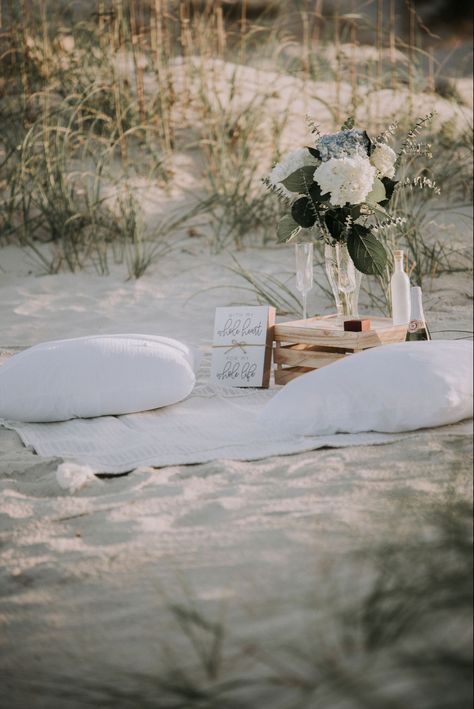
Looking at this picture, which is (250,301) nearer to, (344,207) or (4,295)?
(4,295)

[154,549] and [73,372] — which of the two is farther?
[73,372]

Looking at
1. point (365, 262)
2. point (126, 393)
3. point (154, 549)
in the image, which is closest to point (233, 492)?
point (154, 549)

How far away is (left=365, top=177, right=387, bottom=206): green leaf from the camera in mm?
2828

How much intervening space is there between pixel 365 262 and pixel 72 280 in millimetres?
2054

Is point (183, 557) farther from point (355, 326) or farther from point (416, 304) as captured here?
point (416, 304)

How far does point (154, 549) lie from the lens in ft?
4.87

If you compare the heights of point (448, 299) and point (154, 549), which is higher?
point (154, 549)

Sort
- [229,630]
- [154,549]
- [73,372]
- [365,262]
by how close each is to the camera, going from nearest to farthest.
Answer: [229,630] → [154,549] → [73,372] → [365,262]

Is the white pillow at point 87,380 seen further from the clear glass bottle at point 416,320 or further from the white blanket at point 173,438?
the clear glass bottle at point 416,320

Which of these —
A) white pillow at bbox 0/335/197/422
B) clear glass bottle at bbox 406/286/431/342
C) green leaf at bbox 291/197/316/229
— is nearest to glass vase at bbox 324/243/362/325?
green leaf at bbox 291/197/316/229

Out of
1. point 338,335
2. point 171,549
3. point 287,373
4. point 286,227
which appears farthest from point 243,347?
point 171,549

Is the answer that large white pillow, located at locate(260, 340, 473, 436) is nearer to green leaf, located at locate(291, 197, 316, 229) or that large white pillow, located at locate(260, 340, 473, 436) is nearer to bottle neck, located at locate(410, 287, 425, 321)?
bottle neck, located at locate(410, 287, 425, 321)

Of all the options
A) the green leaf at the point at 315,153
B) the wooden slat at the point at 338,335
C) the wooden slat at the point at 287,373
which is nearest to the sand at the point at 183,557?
the wooden slat at the point at 338,335

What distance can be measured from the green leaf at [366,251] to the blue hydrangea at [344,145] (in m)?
0.22
